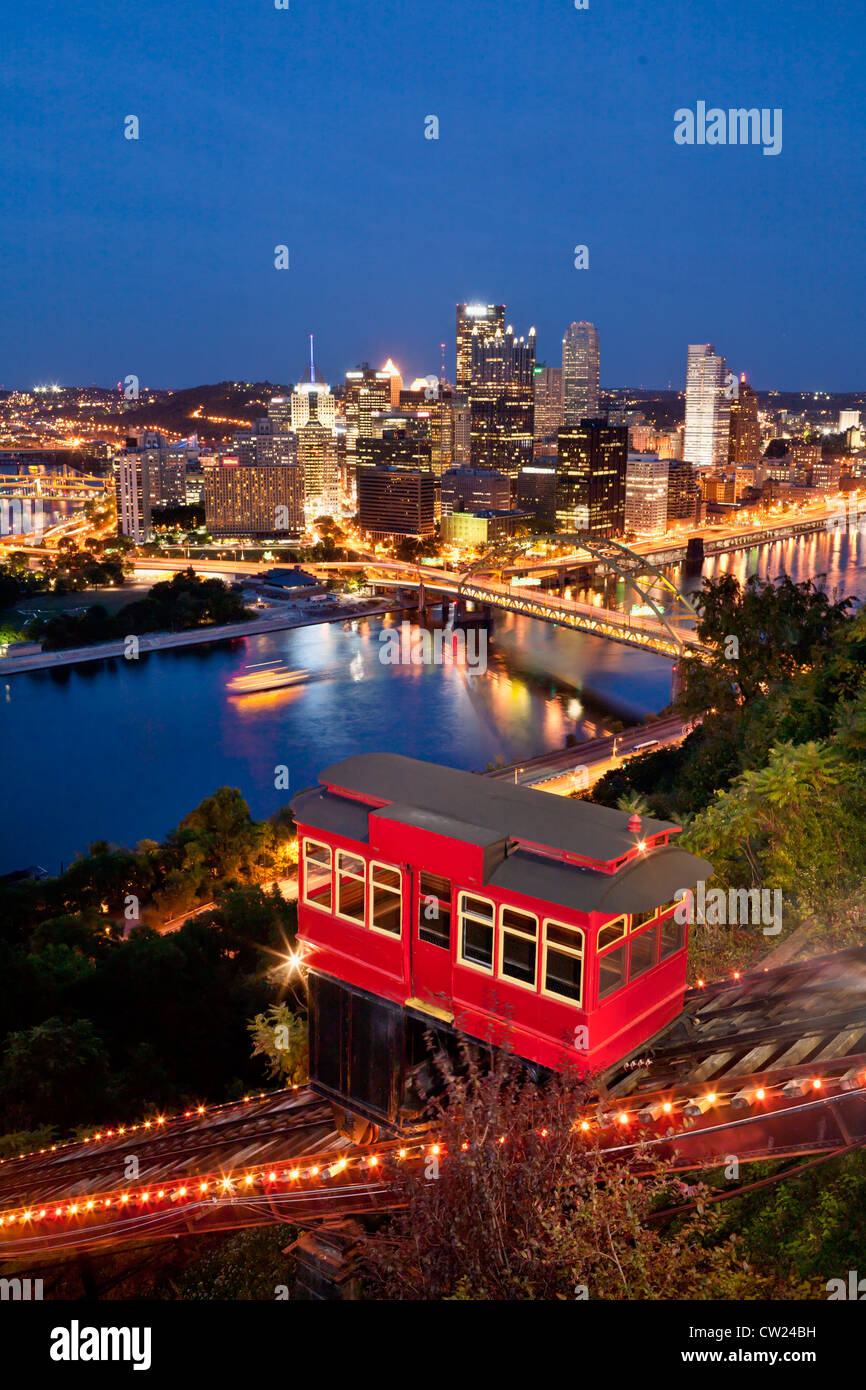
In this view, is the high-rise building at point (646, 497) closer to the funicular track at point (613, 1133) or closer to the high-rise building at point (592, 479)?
the high-rise building at point (592, 479)

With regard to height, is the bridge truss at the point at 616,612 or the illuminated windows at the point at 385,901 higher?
the illuminated windows at the point at 385,901

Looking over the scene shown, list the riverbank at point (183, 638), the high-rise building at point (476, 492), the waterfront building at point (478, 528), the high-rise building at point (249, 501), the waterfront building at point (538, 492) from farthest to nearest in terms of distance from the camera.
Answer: the waterfront building at point (538, 492) < the high-rise building at point (476, 492) < the high-rise building at point (249, 501) < the waterfront building at point (478, 528) < the riverbank at point (183, 638)

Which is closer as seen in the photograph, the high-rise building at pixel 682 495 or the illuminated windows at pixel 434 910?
the illuminated windows at pixel 434 910

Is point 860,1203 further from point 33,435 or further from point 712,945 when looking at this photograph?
point 33,435

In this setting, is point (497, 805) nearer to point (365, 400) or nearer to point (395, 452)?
point (395, 452)

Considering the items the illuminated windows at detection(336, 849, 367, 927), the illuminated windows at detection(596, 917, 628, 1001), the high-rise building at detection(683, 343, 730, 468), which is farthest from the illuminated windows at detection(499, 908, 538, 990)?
the high-rise building at detection(683, 343, 730, 468)

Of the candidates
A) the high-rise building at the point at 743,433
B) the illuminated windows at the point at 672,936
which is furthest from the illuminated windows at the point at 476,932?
the high-rise building at the point at 743,433

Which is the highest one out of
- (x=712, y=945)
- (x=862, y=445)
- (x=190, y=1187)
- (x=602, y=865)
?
(x=862, y=445)
